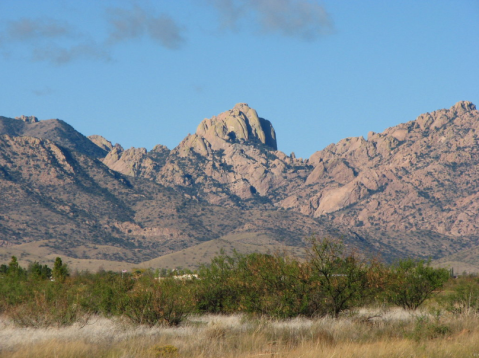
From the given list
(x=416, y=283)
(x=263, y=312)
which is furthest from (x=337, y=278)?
(x=416, y=283)

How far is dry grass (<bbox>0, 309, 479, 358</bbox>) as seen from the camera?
17.5 meters

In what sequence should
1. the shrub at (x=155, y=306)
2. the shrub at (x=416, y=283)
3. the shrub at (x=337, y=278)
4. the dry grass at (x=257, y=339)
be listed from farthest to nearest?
1. the shrub at (x=416, y=283)
2. the shrub at (x=337, y=278)
3. the shrub at (x=155, y=306)
4. the dry grass at (x=257, y=339)

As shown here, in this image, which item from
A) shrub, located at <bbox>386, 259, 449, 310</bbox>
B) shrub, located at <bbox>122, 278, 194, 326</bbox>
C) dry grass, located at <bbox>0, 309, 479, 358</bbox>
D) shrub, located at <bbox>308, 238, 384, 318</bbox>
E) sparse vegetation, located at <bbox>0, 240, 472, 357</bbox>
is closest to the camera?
dry grass, located at <bbox>0, 309, 479, 358</bbox>

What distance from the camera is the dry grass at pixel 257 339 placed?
17.5 m

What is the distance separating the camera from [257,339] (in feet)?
64.5

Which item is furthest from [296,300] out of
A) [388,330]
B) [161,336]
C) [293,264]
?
[161,336]

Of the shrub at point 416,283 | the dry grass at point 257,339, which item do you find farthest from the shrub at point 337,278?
the shrub at point 416,283

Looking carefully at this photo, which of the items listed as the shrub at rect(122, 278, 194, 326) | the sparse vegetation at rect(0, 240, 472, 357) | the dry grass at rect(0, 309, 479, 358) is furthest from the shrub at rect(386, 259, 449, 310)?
the shrub at rect(122, 278, 194, 326)

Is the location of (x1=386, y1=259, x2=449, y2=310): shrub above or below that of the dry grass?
above

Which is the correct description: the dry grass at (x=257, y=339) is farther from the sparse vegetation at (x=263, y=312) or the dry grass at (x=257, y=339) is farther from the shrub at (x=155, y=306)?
the shrub at (x=155, y=306)

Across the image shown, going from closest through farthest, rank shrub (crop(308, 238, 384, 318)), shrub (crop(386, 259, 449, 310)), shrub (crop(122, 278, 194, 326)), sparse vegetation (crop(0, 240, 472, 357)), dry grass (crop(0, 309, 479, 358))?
dry grass (crop(0, 309, 479, 358)) < sparse vegetation (crop(0, 240, 472, 357)) < shrub (crop(122, 278, 194, 326)) < shrub (crop(308, 238, 384, 318)) < shrub (crop(386, 259, 449, 310))

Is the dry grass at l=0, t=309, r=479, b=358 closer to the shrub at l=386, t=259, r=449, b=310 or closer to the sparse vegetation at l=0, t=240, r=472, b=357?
the sparse vegetation at l=0, t=240, r=472, b=357

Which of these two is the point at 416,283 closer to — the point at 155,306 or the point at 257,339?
the point at 155,306

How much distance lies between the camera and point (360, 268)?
1074 inches
